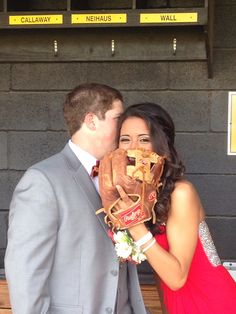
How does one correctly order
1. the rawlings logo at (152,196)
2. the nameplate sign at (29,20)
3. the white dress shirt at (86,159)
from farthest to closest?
1. the nameplate sign at (29,20)
2. the white dress shirt at (86,159)
3. the rawlings logo at (152,196)

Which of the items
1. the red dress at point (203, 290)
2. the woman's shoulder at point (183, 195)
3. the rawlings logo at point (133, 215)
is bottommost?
the red dress at point (203, 290)

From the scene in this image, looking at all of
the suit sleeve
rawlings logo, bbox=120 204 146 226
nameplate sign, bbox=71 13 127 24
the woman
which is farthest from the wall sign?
the suit sleeve

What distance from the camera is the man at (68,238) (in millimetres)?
2059

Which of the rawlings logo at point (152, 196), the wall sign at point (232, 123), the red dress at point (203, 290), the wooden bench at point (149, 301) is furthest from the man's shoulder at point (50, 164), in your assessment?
the wall sign at point (232, 123)

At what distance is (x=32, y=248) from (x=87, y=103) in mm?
670

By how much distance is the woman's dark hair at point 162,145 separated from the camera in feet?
7.58

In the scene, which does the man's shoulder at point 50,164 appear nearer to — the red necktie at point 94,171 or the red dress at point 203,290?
the red necktie at point 94,171

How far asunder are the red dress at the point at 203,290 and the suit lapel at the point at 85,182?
415 mm

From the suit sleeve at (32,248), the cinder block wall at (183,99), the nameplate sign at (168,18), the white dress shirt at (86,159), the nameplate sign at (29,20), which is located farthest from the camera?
the cinder block wall at (183,99)

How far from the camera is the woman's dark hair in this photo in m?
2.31

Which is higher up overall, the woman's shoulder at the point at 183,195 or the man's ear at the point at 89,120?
the man's ear at the point at 89,120

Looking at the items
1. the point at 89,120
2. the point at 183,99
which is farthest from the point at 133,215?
the point at 183,99

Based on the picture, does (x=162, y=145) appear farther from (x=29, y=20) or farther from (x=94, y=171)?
(x=29, y=20)

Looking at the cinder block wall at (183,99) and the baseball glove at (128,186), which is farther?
the cinder block wall at (183,99)
